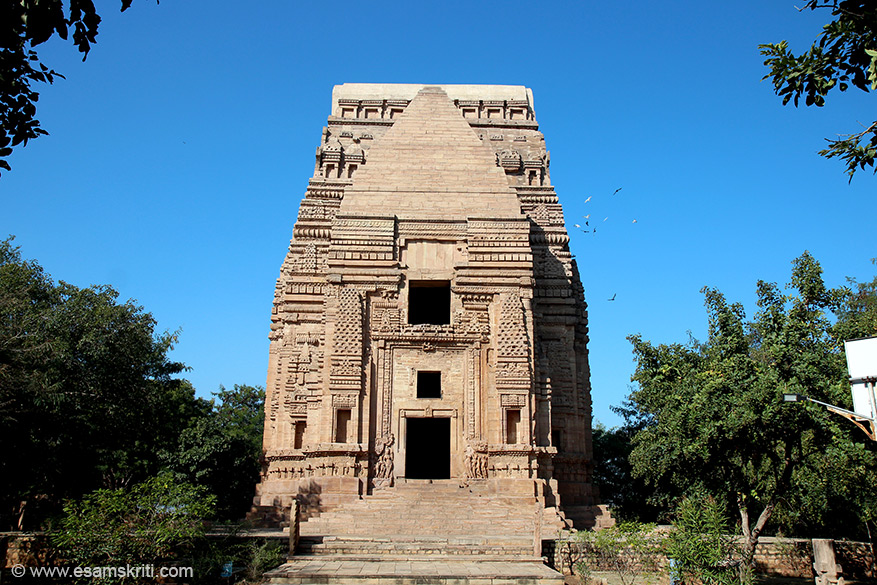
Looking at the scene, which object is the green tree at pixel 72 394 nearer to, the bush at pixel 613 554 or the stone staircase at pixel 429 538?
the stone staircase at pixel 429 538

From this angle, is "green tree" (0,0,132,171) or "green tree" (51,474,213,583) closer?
"green tree" (0,0,132,171)

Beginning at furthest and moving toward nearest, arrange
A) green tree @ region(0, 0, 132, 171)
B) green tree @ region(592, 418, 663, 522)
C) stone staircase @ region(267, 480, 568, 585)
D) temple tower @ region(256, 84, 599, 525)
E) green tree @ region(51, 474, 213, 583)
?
green tree @ region(592, 418, 663, 522), temple tower @ region(256, 84, 599, 525), stone staircase @ region(267, 480, 568, 585), green tree @ region(51, 474, 213, 583), green tree @ region(0, 0, 132, 171)

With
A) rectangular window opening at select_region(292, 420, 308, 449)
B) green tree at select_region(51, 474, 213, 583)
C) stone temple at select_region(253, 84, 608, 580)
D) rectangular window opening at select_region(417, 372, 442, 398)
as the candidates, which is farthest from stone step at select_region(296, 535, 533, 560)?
rectangular window opening at select_region(292, 420, 308, 449)

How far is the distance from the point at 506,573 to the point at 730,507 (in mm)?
11619

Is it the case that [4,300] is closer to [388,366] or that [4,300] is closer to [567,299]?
[388,366]

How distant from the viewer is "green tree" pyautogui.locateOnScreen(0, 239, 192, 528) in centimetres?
1752

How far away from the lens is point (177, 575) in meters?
11.1

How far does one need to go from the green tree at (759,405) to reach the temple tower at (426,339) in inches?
146

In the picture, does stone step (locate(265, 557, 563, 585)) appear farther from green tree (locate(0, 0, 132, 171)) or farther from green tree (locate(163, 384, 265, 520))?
green tree (locate(163, 384, 265, 520))

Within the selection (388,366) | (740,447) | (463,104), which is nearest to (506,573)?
(740,447)

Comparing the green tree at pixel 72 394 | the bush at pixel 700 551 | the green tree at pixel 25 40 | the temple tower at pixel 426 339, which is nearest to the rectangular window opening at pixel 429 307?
the temple tower at pixel 426 339

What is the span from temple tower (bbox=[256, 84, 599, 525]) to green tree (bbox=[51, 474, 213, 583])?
502cm

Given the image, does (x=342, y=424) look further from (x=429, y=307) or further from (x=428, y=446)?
(x=429, y=307)

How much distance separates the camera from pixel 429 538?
45.8ft
